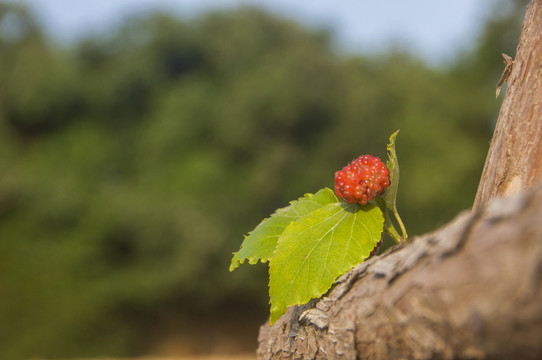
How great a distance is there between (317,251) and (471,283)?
31 centimetres

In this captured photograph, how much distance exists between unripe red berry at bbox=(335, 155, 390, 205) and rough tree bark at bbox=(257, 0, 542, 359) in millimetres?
97

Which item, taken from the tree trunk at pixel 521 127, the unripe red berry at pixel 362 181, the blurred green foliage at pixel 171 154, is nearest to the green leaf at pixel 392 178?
the unripe red berry at pixel 362 181

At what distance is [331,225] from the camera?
0.76 metres

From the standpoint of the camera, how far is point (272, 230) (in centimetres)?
81

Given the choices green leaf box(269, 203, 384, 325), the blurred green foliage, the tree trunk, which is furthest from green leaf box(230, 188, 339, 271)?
the blurred green foliage

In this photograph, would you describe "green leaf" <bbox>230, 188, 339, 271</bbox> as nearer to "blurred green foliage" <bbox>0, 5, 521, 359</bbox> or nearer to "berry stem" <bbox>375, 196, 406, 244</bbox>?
"berry stem" <bbox>375, 196, 406, 244</bbox>

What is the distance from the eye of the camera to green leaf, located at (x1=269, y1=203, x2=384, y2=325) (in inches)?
27.8

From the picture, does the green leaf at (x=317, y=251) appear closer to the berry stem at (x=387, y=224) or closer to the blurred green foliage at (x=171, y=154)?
the berry stem at (x=387, y=224)

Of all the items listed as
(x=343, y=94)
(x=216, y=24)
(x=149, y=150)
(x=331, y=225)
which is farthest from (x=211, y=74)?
(x=331, y=225)

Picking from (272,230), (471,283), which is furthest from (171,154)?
(471,283)

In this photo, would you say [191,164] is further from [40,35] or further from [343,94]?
[40,35]

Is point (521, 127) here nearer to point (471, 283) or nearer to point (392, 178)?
point (392, 178)

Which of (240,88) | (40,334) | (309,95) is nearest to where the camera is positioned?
(40,334)

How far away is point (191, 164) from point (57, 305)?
2.21 meters
